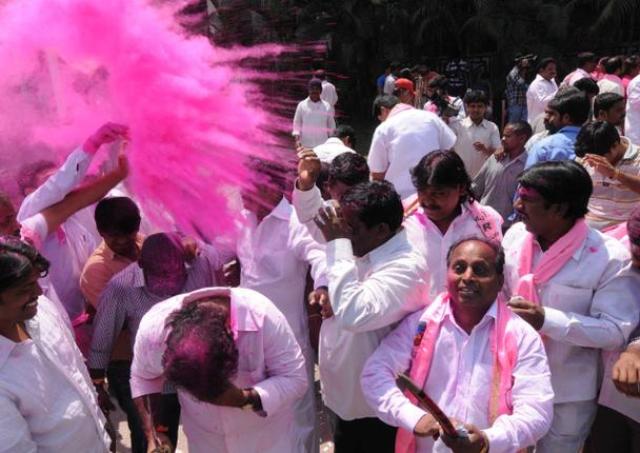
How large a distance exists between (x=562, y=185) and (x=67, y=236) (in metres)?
2.02

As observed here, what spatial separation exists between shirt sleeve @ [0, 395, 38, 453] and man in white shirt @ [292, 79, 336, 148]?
6.14 metres

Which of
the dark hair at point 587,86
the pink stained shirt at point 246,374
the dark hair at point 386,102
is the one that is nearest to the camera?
the pink stained shirt at point 246,374

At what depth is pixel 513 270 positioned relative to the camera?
227 cm

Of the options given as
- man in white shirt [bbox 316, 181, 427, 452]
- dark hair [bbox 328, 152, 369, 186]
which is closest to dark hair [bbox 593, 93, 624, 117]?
dark hair [bbox 328, 152, 369, 186]

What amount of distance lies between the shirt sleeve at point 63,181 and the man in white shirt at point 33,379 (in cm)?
54

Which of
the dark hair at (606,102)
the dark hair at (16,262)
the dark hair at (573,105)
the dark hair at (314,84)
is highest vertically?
the dark hair at (16,262)

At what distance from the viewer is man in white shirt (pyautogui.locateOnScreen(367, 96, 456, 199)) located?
13.4 ft

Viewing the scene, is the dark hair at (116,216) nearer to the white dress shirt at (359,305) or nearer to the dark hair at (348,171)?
the white dress shirt at (359,305)

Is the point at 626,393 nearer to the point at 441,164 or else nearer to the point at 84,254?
the point at 441,164

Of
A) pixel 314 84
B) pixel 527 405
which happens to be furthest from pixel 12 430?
pixel 314 84

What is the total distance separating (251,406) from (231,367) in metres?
0.19

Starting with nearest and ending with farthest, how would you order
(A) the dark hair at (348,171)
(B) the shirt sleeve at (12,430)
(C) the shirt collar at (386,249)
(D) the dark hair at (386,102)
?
(B) the shirt sleeve at (12,430), (C) the shirt collar at (386,249), (A) the dark hair at (348,171), (D) the dark hair at (386,102)

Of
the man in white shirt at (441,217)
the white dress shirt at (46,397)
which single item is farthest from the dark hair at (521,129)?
the white dress shirt at (46,397)

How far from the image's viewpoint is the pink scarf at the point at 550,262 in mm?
2150
